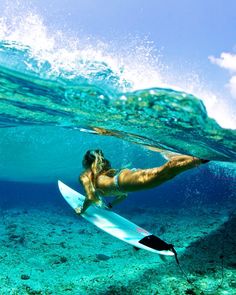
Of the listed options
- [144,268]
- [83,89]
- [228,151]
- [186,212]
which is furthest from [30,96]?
[186,212]

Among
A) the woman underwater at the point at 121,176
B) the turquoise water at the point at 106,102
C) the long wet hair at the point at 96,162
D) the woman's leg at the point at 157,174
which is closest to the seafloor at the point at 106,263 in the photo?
the woman underwater at the point at 121,176

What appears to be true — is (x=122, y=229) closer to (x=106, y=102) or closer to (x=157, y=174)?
(x=157, y=174)

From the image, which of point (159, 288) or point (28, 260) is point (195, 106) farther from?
point (28, 260)

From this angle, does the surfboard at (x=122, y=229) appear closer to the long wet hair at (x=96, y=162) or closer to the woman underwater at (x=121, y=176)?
the woman underwater at (x=121, y=176)

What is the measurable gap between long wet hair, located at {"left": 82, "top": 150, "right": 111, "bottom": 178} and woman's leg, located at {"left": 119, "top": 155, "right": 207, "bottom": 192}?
5.69 feet

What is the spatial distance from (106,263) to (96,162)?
241 inches

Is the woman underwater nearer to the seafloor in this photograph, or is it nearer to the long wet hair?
the long wet hair

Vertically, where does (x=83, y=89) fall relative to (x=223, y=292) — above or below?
above

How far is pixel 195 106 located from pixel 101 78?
10.0ft

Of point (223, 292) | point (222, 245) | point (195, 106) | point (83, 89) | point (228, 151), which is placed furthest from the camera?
point (228, 151)

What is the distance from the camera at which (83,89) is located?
9.62 m

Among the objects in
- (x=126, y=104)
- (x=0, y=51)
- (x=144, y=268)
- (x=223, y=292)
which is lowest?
(x=144, y=268)

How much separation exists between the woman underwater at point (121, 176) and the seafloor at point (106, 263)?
2.77 m

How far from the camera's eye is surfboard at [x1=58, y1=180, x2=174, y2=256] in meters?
7.40
